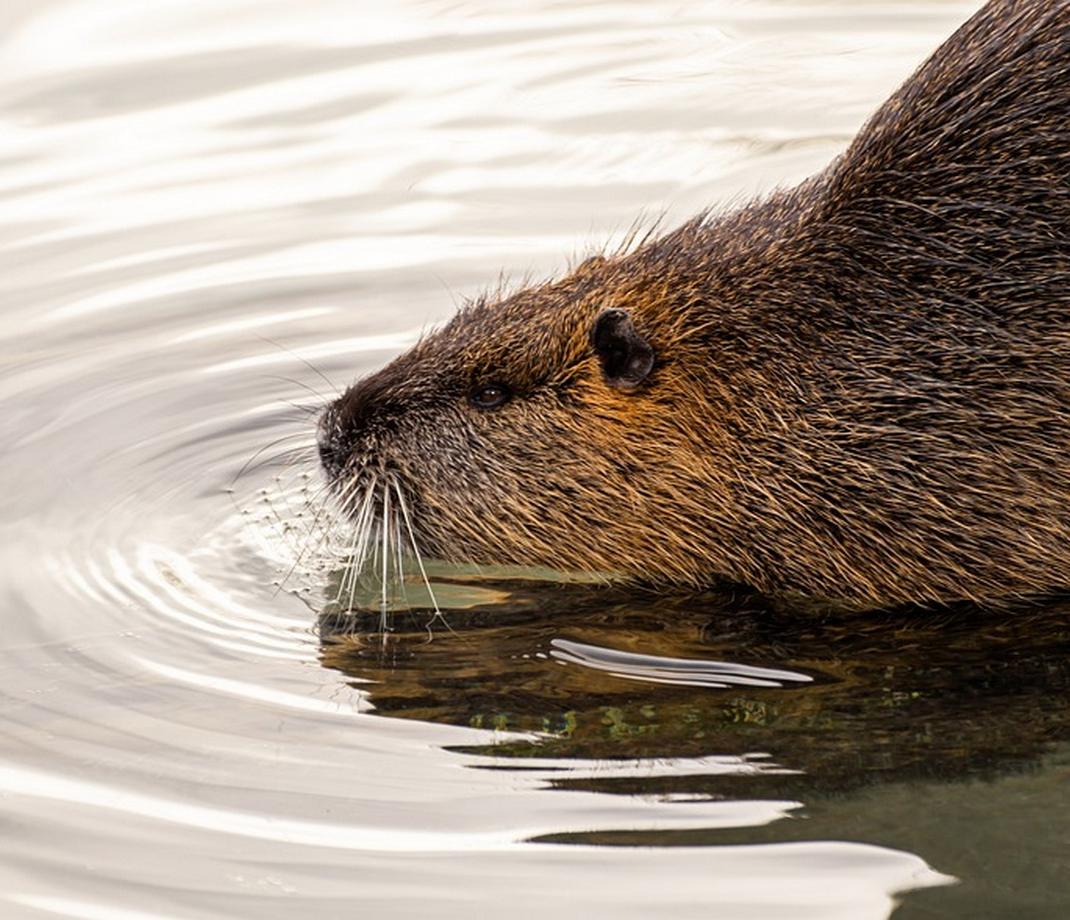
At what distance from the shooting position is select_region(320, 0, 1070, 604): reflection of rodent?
5.77m

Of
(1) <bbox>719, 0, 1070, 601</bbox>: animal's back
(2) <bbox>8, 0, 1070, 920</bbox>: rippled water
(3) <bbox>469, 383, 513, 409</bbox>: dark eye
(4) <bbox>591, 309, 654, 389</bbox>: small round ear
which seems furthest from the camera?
(3) <bbox>469, 383, 513, 409</bbox>: dark eye

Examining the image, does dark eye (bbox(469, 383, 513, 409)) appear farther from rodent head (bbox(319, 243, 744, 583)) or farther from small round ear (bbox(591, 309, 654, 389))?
small round ear (bbox(591, 309, 654, 389))

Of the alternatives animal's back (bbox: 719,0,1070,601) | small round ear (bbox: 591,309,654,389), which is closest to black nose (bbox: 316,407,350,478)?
small round ear (bbox: 591,309,654,389)

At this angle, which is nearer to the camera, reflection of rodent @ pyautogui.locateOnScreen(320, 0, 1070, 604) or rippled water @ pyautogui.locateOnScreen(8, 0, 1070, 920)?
rippled water @ pyautogui.locateOnScreen(8, 0, 1070, 920)

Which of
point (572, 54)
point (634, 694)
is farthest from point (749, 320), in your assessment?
point (572, 54)

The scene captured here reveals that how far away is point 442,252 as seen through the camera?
26.8ft

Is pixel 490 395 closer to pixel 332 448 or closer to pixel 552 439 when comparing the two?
pixel 552 439

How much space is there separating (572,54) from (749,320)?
429cm

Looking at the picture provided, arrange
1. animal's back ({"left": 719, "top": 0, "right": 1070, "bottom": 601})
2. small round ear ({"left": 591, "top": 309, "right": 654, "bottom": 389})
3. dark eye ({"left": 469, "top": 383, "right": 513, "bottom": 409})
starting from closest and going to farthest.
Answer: animal's back ({"left": 719, "top": 0, "right": 1070, "bottom": 601}) → small round ear ({"left": 591, "top": 309, "right": 654, "bottom": 389}) → dark eye ({"left": 469, "top": 383, "right": 513, "bottom": 409})

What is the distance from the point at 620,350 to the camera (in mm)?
5973

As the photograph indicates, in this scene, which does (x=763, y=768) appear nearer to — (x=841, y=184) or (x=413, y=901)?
(x=413, y=901)

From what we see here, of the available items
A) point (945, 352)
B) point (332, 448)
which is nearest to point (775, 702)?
point (945, 352)

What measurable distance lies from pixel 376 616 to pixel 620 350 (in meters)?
1.01

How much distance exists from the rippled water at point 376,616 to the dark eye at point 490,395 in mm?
519
